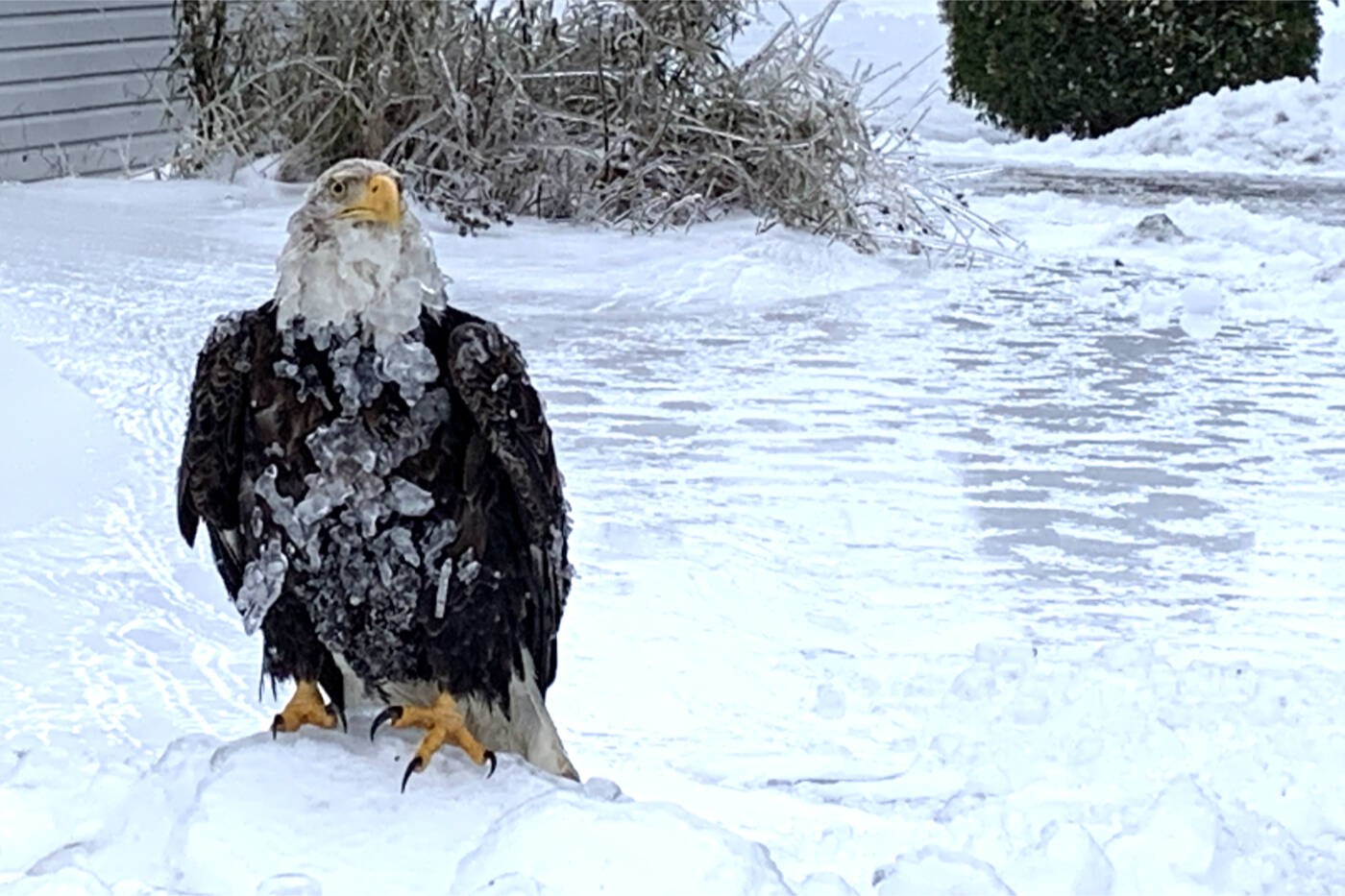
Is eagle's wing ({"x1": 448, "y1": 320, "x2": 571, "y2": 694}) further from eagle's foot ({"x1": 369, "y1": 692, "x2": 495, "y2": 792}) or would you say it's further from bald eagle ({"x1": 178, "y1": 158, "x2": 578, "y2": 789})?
eagle's foot ({"x1": 369, "y1": 692, "x2": 495, "y2": 792})

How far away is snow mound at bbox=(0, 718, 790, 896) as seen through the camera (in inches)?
105

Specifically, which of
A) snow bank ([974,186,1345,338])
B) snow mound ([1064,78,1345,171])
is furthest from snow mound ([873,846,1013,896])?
snow mound ([1064,78,1345,171])

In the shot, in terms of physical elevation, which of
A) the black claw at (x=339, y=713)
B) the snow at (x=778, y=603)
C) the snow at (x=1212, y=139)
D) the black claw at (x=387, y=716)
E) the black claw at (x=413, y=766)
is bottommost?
the snow at (x=778, y=603)

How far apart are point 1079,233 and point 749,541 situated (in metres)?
6.27

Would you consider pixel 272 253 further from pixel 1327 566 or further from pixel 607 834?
pixel 607 834

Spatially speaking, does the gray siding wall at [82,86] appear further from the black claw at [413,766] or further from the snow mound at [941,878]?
the snow mound at [941,878]

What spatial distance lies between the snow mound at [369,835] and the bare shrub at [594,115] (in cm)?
696

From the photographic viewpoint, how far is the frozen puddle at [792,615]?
296cm

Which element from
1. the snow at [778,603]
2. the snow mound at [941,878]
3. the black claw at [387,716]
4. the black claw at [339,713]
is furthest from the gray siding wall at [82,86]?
the snow mound at [941,878]

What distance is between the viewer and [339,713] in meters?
3.35

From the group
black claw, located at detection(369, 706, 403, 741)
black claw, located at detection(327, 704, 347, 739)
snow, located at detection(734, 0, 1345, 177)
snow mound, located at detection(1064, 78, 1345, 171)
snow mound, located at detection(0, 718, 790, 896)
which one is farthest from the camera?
snow mound, located at detection(1064, 78, 1345, 171)

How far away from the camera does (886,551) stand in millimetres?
5367

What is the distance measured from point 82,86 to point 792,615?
8.72m

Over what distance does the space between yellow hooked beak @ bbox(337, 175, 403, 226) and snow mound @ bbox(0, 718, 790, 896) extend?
0.78 metres
